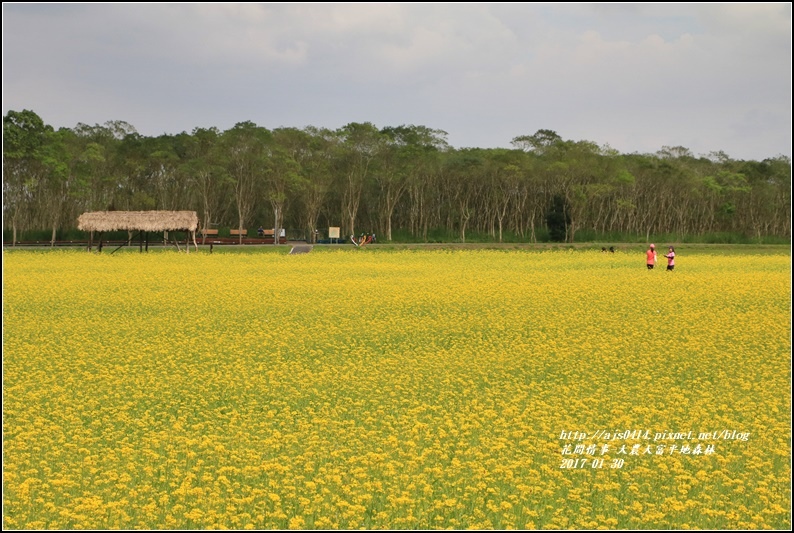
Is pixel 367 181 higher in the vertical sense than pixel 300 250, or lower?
higher

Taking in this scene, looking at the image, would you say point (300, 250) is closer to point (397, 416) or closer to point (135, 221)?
point (135, 221)

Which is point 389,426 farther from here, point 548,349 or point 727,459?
point 548,349

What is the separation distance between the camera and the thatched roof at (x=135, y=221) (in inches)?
2141

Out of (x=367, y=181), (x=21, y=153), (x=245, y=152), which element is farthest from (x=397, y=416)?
(x=367, y=181)

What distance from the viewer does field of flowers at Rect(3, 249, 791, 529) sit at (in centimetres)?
705

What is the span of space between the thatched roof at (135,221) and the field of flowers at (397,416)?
34.0 m

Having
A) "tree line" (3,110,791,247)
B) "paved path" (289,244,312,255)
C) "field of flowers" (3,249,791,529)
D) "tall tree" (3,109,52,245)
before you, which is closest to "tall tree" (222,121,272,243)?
"tree line" (3,110,791,247)

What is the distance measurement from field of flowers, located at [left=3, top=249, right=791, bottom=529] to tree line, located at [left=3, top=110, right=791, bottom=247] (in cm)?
5126

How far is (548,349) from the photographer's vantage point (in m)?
14.2

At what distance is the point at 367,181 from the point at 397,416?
232 ft

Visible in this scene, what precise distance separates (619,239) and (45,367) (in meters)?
68.5

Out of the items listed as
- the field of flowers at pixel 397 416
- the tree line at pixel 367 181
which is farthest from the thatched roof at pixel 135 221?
the field of flowers at pixel 397 416

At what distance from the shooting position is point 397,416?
32.2 feet

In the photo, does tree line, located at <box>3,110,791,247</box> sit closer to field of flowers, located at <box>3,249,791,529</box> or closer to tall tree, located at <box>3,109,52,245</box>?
tall tree, located at <box>3,109,52,245</box>
